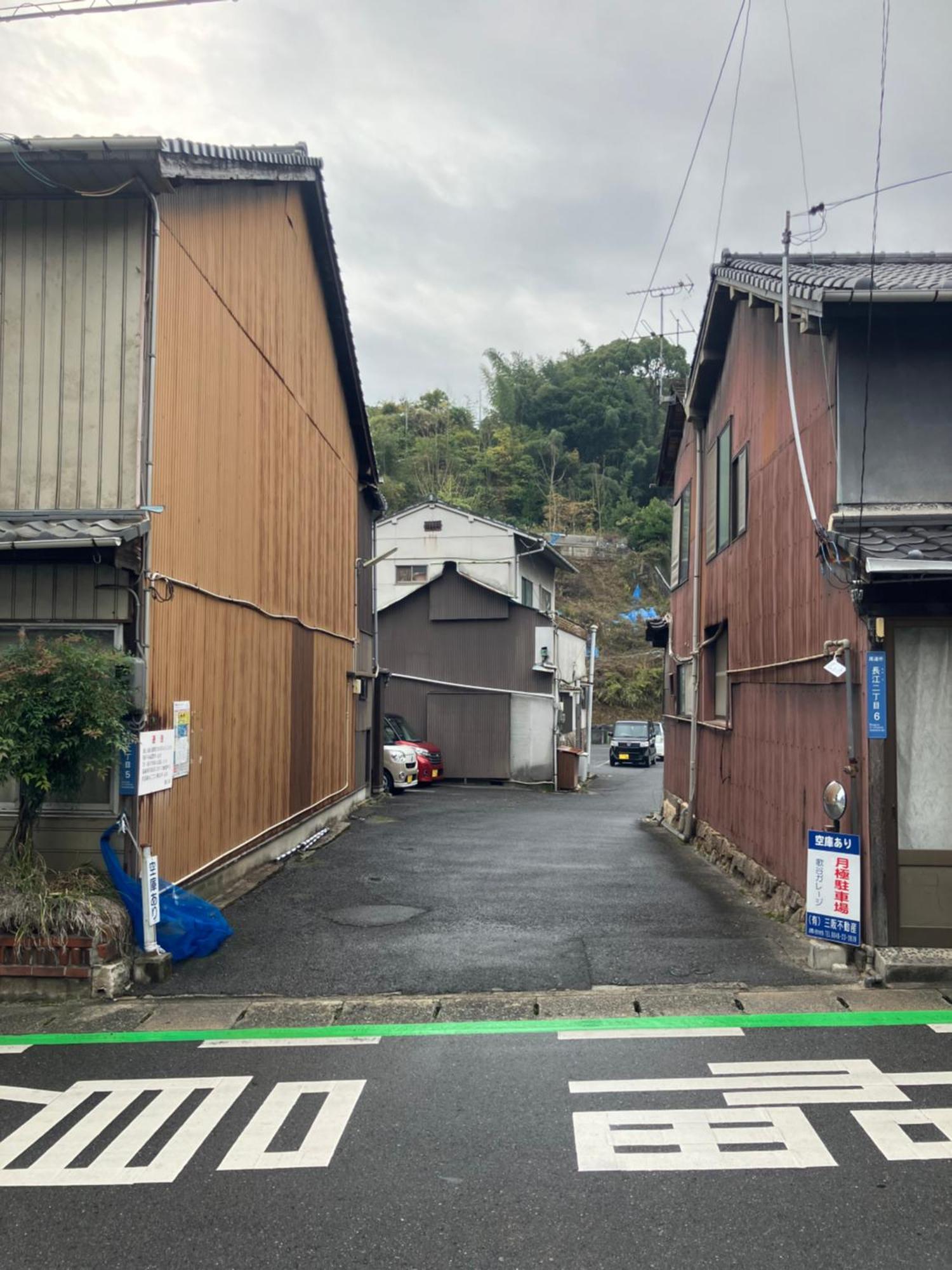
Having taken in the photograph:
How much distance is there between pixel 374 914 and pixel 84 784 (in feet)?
9.80

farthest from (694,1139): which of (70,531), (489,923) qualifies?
(70,531)

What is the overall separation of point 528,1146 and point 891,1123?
1.71 m

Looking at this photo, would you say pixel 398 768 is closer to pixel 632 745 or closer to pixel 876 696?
pixel 876 696

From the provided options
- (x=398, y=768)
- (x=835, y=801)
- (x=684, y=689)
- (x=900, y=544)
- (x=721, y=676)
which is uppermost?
(x=900, y=544)

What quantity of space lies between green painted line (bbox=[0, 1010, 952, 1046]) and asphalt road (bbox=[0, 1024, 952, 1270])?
133mm

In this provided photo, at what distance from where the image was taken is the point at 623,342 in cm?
6450

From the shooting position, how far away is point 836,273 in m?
8.19

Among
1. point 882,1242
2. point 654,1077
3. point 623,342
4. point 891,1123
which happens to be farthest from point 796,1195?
point 623,342

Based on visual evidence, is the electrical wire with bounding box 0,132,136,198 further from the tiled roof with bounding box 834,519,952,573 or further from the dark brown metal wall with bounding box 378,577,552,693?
the dark brown metal wall with bounding box 378,577,552,693

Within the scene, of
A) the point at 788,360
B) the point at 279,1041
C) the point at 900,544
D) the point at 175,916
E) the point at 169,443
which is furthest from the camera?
the point at 169,443

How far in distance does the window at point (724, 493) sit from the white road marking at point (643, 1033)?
22.3 ft

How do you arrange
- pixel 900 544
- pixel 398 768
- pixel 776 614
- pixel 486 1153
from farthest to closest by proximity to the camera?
pixel 398 768
pixel 776 614
pixel 900 544
pixel 486 1153

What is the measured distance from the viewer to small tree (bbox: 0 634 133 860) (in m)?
6.47

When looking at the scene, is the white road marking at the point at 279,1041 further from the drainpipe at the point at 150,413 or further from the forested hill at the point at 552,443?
the forested hill at the point at 552,443
